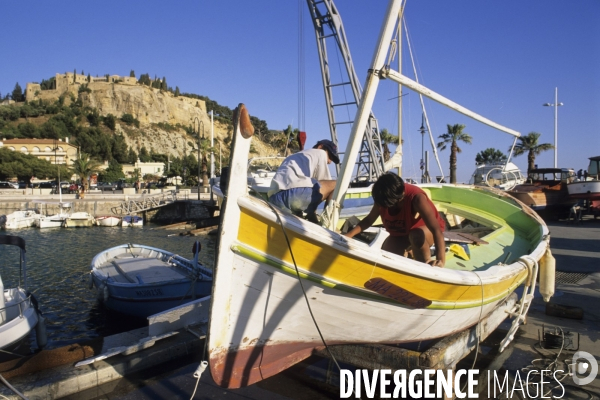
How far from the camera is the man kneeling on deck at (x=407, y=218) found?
4.40m

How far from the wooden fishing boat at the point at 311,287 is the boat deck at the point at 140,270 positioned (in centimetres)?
681

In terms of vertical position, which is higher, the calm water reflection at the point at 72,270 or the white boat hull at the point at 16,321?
the white boat hull at the point at 16,321

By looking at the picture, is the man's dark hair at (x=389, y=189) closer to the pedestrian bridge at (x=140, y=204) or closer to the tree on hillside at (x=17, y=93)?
the pedestrian bridge at (x=140, y=204)

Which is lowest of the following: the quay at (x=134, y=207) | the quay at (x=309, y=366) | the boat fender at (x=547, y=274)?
the quay at (x=134, y=207)

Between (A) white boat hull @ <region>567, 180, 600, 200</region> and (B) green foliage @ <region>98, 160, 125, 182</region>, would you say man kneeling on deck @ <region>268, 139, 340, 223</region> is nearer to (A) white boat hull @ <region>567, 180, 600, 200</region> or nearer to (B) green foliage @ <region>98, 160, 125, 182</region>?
(A) white boat hull @ <region>567, 180, 600, 200</region>

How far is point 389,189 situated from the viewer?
436 cm

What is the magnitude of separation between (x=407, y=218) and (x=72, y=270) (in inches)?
672

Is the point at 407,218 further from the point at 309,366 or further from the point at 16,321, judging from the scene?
the point at 16,321

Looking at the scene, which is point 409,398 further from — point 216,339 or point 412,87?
point 412,87

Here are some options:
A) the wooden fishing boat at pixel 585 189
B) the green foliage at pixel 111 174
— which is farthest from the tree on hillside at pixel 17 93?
the wooden fishing boat at pixel 585 189

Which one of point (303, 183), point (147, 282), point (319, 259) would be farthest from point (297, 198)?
point (147, 282)

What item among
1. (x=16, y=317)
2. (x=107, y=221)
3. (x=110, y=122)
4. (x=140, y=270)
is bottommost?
(x=107, y=221)

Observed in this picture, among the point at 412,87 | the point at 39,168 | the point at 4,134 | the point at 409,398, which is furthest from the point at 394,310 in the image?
the point at 4,134

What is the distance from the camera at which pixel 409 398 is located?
4762 mm
